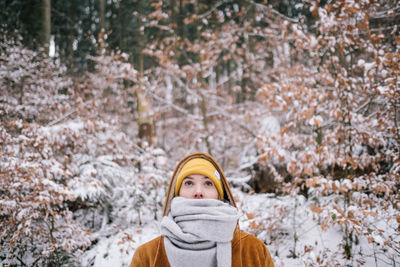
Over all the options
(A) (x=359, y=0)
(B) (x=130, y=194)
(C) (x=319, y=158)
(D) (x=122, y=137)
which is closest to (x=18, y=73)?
(D) (x=122, y=137)

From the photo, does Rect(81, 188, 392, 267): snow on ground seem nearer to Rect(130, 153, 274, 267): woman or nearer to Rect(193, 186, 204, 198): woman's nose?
Rect(130, 153, 274, 267): woman

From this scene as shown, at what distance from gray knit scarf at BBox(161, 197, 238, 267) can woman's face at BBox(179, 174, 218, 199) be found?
175 millimetres

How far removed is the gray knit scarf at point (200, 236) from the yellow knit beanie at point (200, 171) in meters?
0.28

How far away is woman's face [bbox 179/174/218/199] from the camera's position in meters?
1.84

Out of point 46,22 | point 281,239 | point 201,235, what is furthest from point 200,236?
point 46,22

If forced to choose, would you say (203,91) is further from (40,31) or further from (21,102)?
(40,31)

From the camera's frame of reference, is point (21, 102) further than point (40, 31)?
No

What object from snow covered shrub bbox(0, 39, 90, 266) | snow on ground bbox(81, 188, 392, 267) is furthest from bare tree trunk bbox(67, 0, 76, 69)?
snow on ground bbox(81, 188, 392, 267)

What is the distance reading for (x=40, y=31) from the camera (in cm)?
677

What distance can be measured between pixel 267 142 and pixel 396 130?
1846 millimetres

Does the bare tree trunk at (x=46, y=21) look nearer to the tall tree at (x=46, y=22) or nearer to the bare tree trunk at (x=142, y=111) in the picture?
the tall tree at (x=46, y=22)

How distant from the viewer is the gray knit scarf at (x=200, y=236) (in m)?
1.56

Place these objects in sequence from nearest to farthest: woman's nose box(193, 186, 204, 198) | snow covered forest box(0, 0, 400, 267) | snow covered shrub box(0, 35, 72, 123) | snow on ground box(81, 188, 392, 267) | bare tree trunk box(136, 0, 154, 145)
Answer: woman's nose box(193, 186, 204, 198)
snow covered forest box(0, 0, 400, 267)
snow on ground box(81, 188, 392, 267)
snow covered shrub box(0, 35, 72, 123)
bare tree trunk box(136, 0, 154, 145)

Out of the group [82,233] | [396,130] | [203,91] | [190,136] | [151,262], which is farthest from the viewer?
[190,136]
